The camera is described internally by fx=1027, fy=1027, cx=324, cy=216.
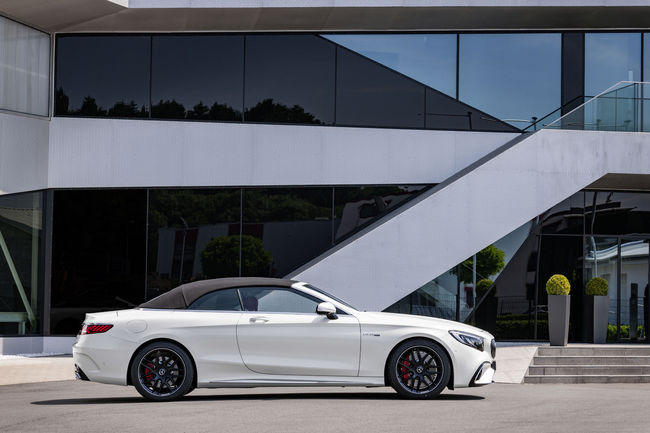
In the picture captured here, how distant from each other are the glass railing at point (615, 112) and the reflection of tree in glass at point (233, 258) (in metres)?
6.77

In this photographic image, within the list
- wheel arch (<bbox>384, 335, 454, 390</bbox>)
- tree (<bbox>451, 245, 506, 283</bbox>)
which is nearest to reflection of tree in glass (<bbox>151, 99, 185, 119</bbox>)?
tree (<bbox>451, 245, 506, 283</bbox>)

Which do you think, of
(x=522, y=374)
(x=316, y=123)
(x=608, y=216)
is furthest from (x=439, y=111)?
(x=522, y=374)

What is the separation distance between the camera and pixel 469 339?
11867 mm

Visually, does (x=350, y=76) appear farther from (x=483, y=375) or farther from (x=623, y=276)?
(x=483, y=375)

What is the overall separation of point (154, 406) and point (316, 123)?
41.5 ft

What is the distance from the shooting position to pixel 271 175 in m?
22.5

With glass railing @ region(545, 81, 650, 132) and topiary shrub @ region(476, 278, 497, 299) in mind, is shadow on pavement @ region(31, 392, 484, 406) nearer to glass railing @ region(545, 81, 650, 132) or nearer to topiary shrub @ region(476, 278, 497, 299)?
topiary shrub @ region(476, 278, 497, 299)

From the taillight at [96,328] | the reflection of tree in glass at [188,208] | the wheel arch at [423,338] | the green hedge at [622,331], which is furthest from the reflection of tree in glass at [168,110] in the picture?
the wheel arch at [423,338]

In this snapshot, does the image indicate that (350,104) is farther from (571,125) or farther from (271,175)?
(571,125)

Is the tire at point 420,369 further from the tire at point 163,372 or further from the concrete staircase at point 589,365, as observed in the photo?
the concrete staircase at point 589,365

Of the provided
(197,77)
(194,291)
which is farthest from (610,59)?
(194,291)

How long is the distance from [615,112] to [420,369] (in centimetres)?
1197

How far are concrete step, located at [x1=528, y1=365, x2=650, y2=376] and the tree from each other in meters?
5.39

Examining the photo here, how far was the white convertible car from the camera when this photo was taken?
11.5m
